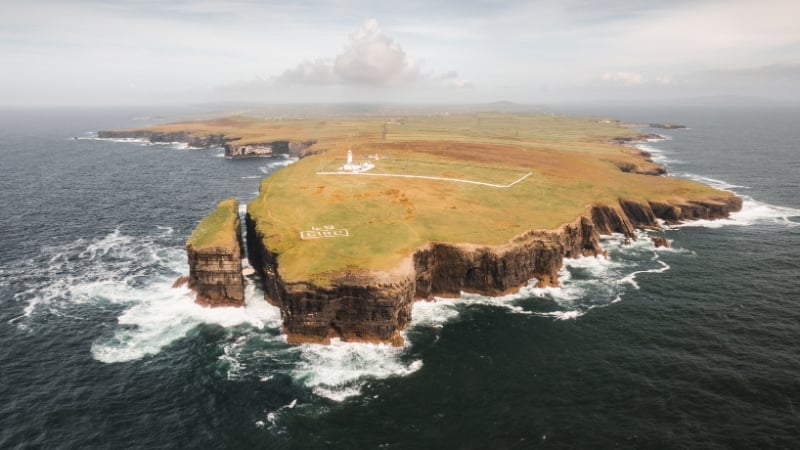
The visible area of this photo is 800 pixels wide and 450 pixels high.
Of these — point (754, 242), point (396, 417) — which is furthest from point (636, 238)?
point (396, 417)

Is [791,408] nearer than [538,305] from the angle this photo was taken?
Yes

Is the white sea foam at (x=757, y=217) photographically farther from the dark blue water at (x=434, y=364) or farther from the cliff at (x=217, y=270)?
the cliff at (x=217, y=270)

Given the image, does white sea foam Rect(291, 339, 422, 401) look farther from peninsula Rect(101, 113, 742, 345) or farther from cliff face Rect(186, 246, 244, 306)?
cliff face Rect(186, 246, 244, 306)

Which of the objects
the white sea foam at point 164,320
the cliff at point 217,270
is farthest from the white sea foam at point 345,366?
the cliff at point 217,270

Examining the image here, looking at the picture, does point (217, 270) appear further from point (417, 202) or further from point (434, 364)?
point (417, 202)

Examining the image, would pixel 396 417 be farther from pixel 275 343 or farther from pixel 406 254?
pixel 406 254

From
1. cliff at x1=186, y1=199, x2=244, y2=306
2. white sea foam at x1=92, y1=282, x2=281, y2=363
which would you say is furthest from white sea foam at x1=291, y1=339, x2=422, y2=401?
cliff at x1=186, y1=199, x2=244, y2=306
